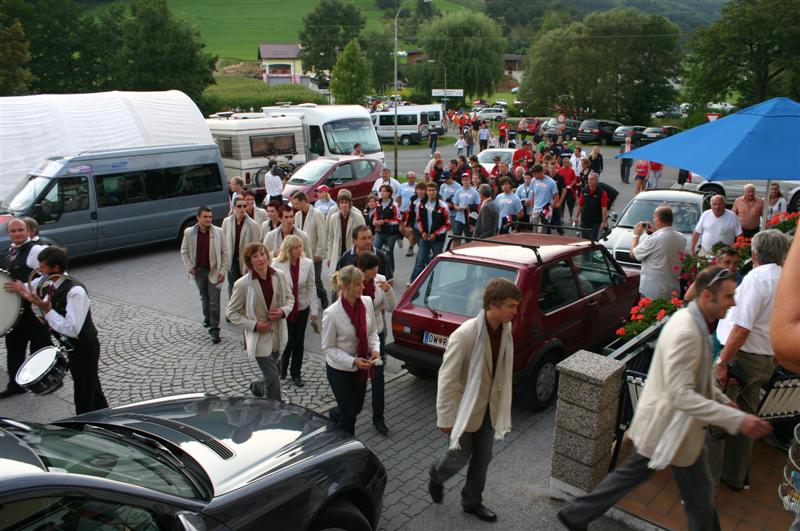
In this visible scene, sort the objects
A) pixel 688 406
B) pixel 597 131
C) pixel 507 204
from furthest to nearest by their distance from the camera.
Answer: pixel 597 131
pixel 507 204
pixel 688 406

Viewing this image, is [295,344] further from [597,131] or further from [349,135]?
[597,131]

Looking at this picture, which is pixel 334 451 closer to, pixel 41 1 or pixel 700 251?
pixel 700 251

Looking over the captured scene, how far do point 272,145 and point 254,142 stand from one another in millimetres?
749

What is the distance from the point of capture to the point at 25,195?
12.3m

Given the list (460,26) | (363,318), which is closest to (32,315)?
(363,318)

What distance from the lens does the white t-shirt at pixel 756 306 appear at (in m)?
4.41

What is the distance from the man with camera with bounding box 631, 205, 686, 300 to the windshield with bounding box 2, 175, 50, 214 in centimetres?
1084

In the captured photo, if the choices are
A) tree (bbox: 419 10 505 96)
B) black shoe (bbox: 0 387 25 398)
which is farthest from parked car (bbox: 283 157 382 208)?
tree (bbox: 419 10 505 96)

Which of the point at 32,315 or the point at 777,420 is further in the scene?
the point at 32,315

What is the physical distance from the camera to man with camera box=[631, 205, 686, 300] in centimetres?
737

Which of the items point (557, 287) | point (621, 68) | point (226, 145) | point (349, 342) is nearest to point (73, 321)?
point (349, 342)

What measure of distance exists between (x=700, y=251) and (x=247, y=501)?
765 centimetres

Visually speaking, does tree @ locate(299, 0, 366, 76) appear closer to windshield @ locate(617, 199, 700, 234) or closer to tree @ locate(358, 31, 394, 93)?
tree @ locate(358, 31, 394, 93)

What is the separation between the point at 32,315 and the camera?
22.7 feet
